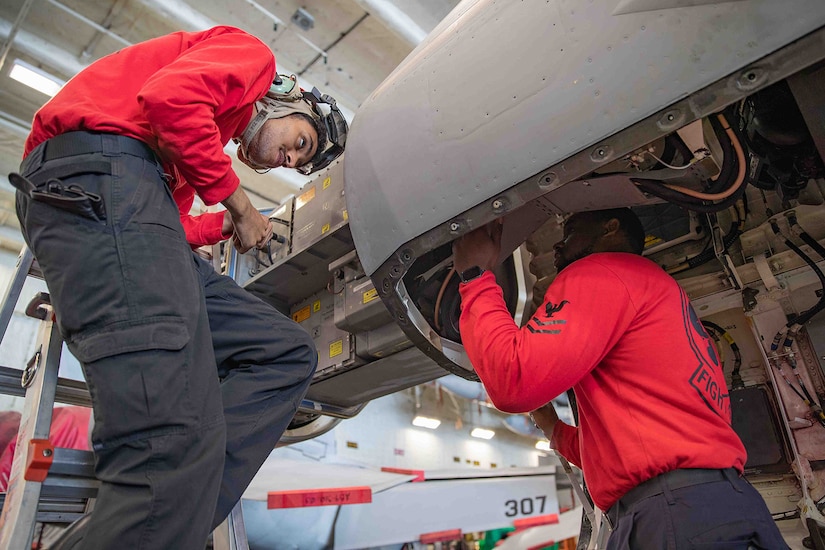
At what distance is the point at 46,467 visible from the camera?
1.69m

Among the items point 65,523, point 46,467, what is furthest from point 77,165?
point 65,523

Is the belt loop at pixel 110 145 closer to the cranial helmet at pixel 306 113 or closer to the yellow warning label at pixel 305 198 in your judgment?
the cranial helmet at pixel 306 113

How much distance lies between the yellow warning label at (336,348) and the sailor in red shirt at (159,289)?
1.11m

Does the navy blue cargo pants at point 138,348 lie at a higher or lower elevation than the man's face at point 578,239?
lower

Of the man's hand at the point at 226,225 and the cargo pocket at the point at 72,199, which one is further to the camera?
the man's hand at the point at 226,225

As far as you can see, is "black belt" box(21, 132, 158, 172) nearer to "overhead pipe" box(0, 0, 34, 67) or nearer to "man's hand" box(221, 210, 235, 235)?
"man's hand" box(221, 210, 235, 235)

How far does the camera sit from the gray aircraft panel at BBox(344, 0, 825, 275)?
1.22m

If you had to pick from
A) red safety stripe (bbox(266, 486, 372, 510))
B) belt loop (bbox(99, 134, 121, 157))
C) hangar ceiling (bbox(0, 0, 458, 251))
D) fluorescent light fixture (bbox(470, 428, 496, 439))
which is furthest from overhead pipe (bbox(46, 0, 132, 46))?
fluorescent light fixture (bbox(470, 428, 496, 439))

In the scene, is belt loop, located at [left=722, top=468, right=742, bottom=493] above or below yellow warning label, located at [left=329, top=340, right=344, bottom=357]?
below

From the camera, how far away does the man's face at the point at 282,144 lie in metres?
2.02

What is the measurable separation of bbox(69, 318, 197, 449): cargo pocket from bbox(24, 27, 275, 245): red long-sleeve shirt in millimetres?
465

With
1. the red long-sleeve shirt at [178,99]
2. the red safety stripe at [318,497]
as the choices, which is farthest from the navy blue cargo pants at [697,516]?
the red safety stripe at [318,497]

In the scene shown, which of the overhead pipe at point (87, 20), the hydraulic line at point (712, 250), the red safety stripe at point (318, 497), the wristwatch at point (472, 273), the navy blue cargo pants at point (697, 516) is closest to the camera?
the navy blue cargo pants at point (697, 516)

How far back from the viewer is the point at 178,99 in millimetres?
1444
